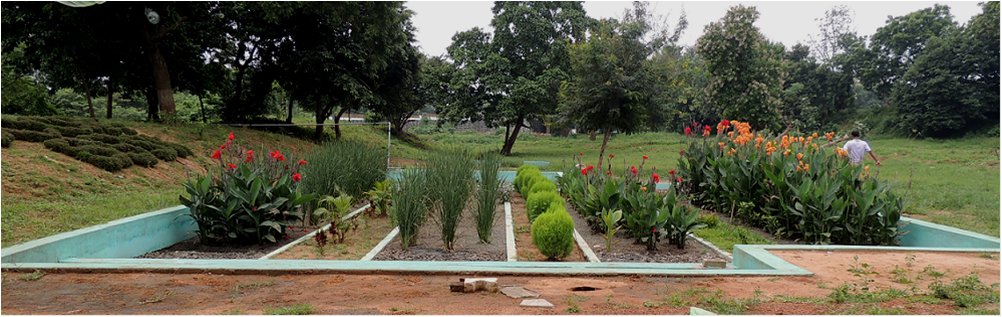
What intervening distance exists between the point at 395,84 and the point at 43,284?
17883 millimetres

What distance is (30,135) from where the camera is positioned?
25.9 ft

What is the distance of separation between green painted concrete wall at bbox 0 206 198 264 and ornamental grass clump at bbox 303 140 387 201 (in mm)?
1295

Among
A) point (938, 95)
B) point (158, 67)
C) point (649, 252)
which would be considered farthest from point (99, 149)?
point (938, 95)

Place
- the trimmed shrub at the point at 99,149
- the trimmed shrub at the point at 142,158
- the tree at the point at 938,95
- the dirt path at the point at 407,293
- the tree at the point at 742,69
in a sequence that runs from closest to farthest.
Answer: the dirt path at the point at 407,293 < the trimmed shrub at the point at 99,149 < the trimmed shrub at the point at 142,158 < the tree at the point at 742,69 < the tree at the point at 938,95

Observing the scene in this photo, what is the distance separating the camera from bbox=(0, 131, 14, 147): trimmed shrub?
727 cm

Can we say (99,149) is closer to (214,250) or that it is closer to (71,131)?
(71,131)

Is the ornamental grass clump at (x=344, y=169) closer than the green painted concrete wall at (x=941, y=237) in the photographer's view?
No

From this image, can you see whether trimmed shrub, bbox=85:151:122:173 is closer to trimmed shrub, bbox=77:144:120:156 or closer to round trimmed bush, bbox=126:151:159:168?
trimmed shrub, bbox=77:144:120:156

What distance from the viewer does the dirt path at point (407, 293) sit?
2529 mm

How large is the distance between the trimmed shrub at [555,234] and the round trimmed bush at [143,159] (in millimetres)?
7160

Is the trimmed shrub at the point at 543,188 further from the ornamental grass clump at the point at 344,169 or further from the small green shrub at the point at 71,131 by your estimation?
the small green shrub at the point at 71,131

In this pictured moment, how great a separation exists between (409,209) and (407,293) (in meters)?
1.83

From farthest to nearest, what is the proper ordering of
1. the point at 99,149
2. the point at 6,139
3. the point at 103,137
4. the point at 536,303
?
the point at 103,137 < the point at 99,149 < the point at 6,139 < the point at 536,303

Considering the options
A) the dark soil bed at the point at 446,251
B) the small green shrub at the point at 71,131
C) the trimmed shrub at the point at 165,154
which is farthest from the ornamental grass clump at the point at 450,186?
the small green shrub at the point at 71,131
